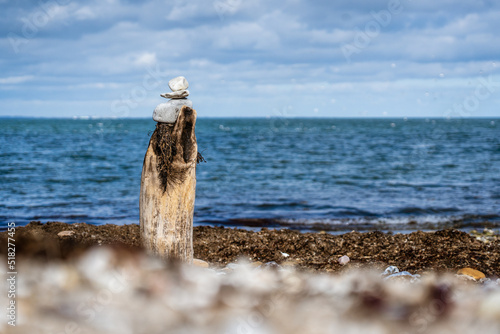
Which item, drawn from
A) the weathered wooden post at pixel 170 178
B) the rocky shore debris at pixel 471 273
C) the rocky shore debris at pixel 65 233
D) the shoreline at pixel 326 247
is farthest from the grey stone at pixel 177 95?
the rocky shore debris at pixel 471 273

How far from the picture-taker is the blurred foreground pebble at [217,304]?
3.31 metres

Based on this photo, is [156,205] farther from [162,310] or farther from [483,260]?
[483,260]

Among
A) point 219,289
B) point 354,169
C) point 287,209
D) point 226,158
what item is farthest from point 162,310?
point 226,158

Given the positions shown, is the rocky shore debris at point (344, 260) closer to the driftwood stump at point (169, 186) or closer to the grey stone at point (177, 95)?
the driftwood stump at point (169, 186)

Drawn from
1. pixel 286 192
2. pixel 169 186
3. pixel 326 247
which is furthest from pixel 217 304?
pixel 286 192

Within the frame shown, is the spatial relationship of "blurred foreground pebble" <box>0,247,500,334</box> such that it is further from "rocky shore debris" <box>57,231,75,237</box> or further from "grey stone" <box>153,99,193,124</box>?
"rocky shore debris" <box>57,231,75,237</box>

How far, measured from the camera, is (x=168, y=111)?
6.45 metres

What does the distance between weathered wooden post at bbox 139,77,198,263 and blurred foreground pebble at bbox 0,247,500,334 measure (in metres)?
2.18

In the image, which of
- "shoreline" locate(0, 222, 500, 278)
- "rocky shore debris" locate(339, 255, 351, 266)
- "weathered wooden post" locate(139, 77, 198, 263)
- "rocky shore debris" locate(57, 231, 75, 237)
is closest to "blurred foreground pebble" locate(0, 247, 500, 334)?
"weathered wooden post" locate(139, 77, 198, 263)

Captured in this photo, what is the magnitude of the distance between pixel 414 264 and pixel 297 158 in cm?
2413

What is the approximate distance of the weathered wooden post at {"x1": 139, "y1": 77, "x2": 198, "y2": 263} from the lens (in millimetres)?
6402

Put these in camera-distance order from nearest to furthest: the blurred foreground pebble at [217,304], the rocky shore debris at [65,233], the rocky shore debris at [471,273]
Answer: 1. the blurred foreground pebble at [217,304]
2. the rocky shore debris at [471,273]
3. the rocky shore debris at [65,233]

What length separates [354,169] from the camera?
26.3 metres

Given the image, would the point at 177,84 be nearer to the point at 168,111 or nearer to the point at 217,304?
the point at 168,111
